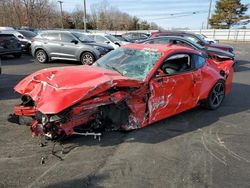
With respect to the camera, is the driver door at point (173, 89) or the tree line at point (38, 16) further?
the tree line at point (38, 16)

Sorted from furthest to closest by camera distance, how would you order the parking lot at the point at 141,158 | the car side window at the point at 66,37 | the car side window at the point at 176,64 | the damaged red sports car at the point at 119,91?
the car side window at the point at 66,37 → the car side window at the point at 176,64 → the damaged red sports car at the point at 119,91 → the parking lot at the point at 141,158

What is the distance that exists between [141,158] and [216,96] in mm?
3150

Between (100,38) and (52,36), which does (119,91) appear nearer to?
(52,36)

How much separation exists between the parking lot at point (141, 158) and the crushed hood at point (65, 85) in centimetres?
74

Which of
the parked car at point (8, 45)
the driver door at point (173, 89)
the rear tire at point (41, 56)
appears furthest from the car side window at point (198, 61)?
the parked car at point (8, 45)

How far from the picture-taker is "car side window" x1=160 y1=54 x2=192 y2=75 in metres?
4.99

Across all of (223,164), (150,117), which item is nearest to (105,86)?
(150,117)

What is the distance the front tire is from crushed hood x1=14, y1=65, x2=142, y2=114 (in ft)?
7.43

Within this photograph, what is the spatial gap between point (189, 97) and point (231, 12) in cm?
6409

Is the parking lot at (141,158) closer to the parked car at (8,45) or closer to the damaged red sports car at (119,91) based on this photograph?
the damaged red sports car at (119,91)

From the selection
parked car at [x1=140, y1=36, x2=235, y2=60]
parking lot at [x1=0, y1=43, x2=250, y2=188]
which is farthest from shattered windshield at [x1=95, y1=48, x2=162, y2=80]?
parked car at [x1=140, y1=36, x2=235, y2=60]

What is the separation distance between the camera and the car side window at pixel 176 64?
499 cm

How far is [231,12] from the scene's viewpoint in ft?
203

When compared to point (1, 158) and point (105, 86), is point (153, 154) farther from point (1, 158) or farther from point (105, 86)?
point (1, 158)
